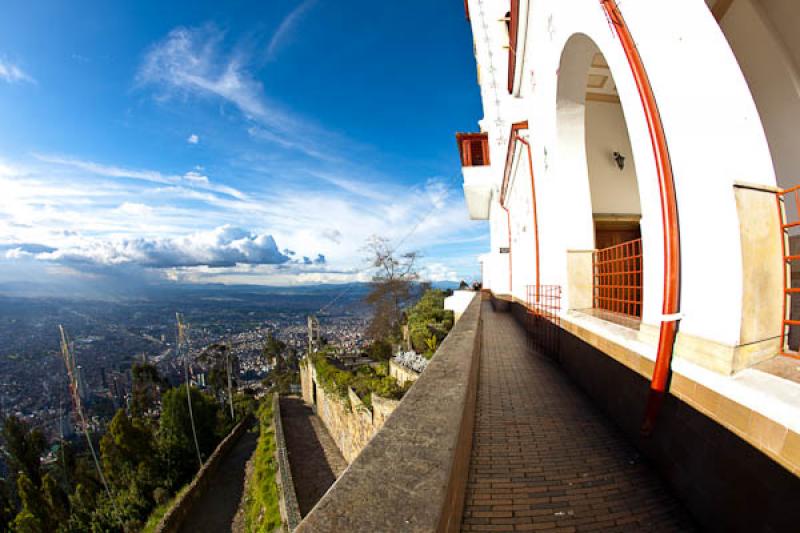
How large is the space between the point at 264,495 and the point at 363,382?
7.83 metres

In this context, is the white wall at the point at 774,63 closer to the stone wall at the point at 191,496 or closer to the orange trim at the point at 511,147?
the orange trim at the point at 511,147

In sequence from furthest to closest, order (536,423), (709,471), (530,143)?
(530,143)
(536,423)
(709,471)

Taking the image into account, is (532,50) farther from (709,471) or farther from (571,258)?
(709,471)

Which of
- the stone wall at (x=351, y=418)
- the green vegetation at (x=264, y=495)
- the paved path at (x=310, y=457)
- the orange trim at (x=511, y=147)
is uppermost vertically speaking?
the orange trim at (x=511, y=147)

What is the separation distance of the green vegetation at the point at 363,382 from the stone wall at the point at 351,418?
0.25 meters

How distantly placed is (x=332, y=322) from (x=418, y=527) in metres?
105

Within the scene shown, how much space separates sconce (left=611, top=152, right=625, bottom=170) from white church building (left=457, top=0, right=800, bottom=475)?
294 centimetres

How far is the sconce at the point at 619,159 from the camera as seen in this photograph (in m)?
7.25

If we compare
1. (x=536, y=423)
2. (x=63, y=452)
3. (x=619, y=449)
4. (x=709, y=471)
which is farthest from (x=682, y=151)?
(x=63, y=452)

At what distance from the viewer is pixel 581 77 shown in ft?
15.4

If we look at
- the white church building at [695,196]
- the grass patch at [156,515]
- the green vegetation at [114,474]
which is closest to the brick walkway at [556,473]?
the white church building at [695,196]

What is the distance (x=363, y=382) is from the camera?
13.3 m

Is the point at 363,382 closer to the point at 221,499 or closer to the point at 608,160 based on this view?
the point at 608,160

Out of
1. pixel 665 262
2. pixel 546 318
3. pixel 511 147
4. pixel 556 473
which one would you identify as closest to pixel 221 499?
pixel 546 318
